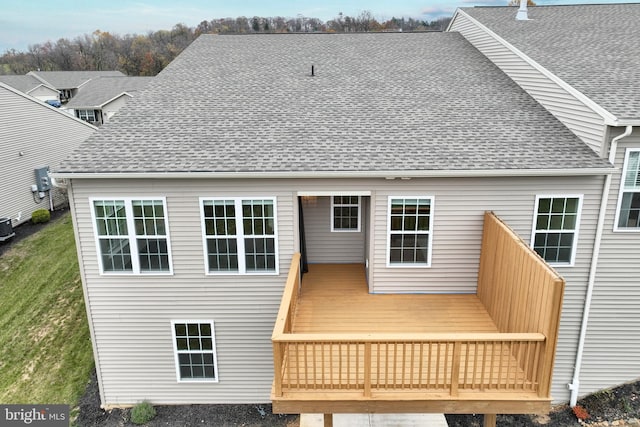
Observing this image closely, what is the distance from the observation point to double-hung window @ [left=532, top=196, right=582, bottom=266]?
8.41m

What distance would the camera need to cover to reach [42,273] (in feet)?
49.9

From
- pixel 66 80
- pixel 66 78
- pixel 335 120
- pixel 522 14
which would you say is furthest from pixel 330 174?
pixel 66 78

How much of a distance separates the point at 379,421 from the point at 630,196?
6503mm

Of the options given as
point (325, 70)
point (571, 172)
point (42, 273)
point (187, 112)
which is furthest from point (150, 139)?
point (42, 273)

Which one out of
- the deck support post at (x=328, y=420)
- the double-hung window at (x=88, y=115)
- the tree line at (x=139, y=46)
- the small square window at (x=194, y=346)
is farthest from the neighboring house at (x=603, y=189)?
the tree line at (x=139, y=46)

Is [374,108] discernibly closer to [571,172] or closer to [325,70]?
[325,70]

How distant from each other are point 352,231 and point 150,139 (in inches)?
199

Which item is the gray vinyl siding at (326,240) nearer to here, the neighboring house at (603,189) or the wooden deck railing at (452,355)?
the wooden deck railing at (452,355)

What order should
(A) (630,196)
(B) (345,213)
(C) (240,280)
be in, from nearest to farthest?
(A) (630,196), (C) (240,280), (B) (345,213)

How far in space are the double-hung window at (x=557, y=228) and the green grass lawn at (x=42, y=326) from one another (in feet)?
35.4

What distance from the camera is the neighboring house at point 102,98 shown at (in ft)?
139

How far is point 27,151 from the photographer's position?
1980 centimetres

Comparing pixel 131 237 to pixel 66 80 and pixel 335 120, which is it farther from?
pixel 66 80

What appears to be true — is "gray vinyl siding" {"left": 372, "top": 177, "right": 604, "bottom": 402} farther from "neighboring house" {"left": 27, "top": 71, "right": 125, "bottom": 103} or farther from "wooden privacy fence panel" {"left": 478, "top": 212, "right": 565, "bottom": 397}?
"neighboring house" {"left": 27, "top": 71, "right": 125, "bottom": 103}
